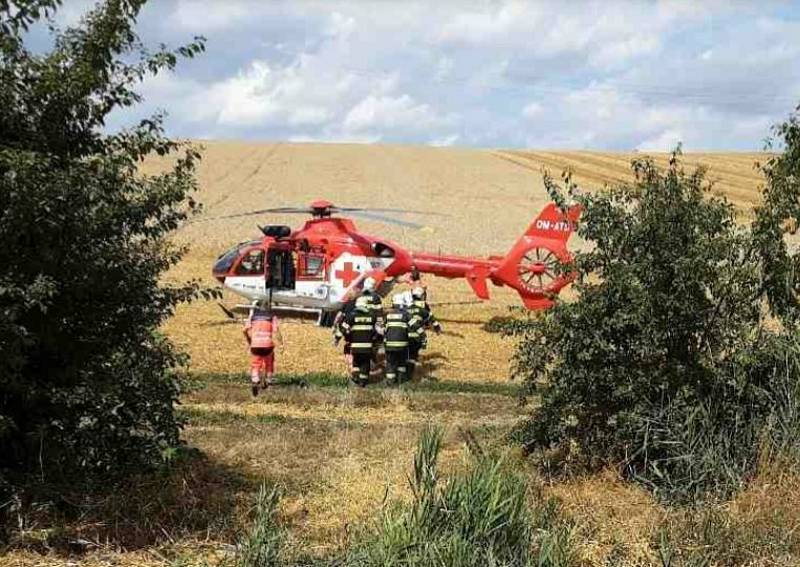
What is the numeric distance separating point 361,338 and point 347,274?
5.86 meters

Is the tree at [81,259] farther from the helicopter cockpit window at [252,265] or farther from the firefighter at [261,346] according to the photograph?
the helicopter cockpit window at [252,265]

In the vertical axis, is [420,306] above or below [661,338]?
below

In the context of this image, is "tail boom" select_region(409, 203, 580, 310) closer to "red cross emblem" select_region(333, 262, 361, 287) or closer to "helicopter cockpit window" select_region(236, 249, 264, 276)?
"red cross emblem" select_region(333, 262, 361, 287)

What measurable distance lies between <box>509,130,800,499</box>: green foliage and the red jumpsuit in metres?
6.55

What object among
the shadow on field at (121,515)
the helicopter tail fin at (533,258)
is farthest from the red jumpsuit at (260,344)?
the helicopter tail fin at (533,258)

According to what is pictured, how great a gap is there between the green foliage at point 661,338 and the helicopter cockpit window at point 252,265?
1355cm

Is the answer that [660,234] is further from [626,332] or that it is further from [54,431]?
[54,431]

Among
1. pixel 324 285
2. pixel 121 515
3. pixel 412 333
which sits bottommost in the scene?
pixel 121 515

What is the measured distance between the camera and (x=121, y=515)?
652cm

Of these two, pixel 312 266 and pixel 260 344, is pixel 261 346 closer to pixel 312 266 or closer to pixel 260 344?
pixel 260 344

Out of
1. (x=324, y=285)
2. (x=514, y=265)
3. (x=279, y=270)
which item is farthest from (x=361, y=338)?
(x=514, y=265)

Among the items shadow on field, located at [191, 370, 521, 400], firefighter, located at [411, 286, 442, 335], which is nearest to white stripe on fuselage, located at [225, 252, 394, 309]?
firefighter, located at [411, 286, 442, 335]

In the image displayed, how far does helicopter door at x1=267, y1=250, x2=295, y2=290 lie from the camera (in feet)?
69.7

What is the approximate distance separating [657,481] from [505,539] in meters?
2.81
